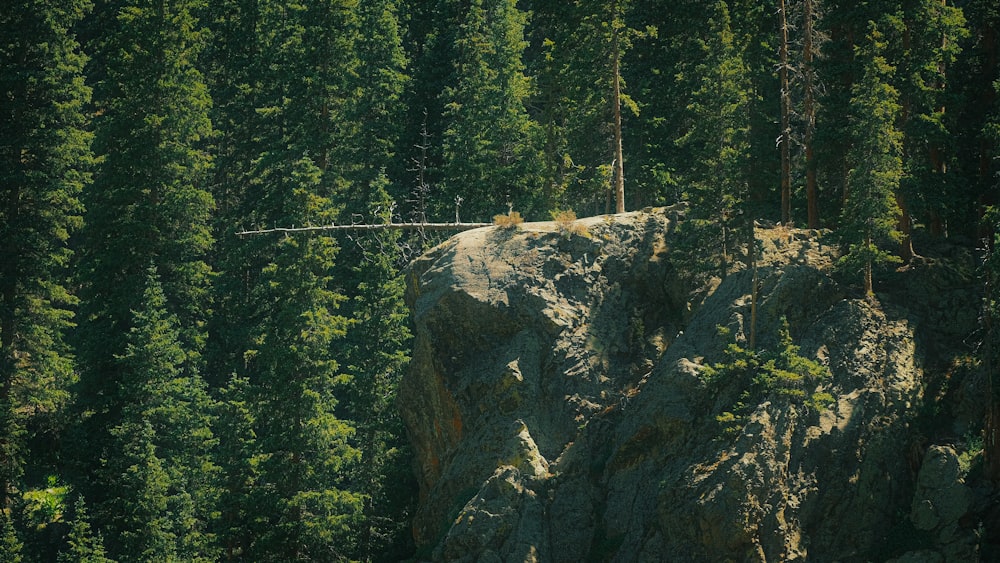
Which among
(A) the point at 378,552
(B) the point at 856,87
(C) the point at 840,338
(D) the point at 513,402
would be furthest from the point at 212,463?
(B) the point at 856,87

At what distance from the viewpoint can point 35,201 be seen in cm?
4953

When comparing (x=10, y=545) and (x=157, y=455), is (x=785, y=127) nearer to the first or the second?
(x=157, y=455)

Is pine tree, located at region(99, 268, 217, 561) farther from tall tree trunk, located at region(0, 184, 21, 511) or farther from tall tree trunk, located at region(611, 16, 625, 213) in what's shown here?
tall tree trunk, located at region(611, 16, 625, 213)

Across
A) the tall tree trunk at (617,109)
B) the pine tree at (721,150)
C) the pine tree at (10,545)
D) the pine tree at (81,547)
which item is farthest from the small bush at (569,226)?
the pine tree at (10,545)

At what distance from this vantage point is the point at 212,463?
44844mm

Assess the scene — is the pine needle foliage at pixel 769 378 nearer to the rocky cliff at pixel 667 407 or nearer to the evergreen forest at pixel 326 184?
the rocky cliff at pixel 667 407

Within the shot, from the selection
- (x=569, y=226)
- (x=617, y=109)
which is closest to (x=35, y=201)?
(x=569, y=226)

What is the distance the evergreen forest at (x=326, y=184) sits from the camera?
125 feet

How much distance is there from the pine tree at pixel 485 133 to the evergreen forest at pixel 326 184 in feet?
0.41

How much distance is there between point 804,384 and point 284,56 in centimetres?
2966

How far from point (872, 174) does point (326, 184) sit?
82.0 feet

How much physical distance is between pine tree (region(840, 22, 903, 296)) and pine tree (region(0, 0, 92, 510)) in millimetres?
28993

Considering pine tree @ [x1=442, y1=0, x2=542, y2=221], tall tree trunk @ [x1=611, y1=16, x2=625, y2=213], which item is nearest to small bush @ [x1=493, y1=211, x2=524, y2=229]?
tall tree trunk @ [x1=611, y1=16, x2=625, y2=213]

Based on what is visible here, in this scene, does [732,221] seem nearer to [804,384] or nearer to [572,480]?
[804,384]
